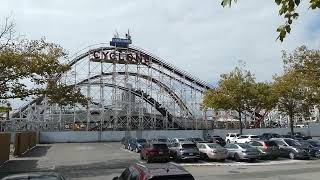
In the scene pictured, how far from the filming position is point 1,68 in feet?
95.1

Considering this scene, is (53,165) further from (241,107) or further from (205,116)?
(205,116)

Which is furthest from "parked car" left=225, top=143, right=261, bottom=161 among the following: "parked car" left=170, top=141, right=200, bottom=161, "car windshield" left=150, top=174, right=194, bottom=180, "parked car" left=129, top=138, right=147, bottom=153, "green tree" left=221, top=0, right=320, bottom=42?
"green tree" left=221, top=0, right=320, bottom=42

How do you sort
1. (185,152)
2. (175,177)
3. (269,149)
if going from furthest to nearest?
(269,149) → (185,152) → (175,177)

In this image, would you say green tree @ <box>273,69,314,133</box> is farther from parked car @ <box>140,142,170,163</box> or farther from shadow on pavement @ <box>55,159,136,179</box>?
shadow on pavement @ <box>55,159,136,179</box>

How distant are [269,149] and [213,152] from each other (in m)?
5.00

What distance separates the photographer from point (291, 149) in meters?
34.0

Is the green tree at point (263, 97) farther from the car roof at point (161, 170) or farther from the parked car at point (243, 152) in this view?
the car roof at point (161, 170)

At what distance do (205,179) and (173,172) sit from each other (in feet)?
41.3

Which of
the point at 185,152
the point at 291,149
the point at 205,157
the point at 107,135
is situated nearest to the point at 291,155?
the point at 291,149

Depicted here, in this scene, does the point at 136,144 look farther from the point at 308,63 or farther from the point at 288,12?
the point at 288,12

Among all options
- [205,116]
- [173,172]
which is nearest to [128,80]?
[205,116]

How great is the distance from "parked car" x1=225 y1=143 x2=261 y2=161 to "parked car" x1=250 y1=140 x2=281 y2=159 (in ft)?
3.88

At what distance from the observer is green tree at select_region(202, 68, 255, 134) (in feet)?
194

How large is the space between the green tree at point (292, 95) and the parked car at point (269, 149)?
24.9 metres
